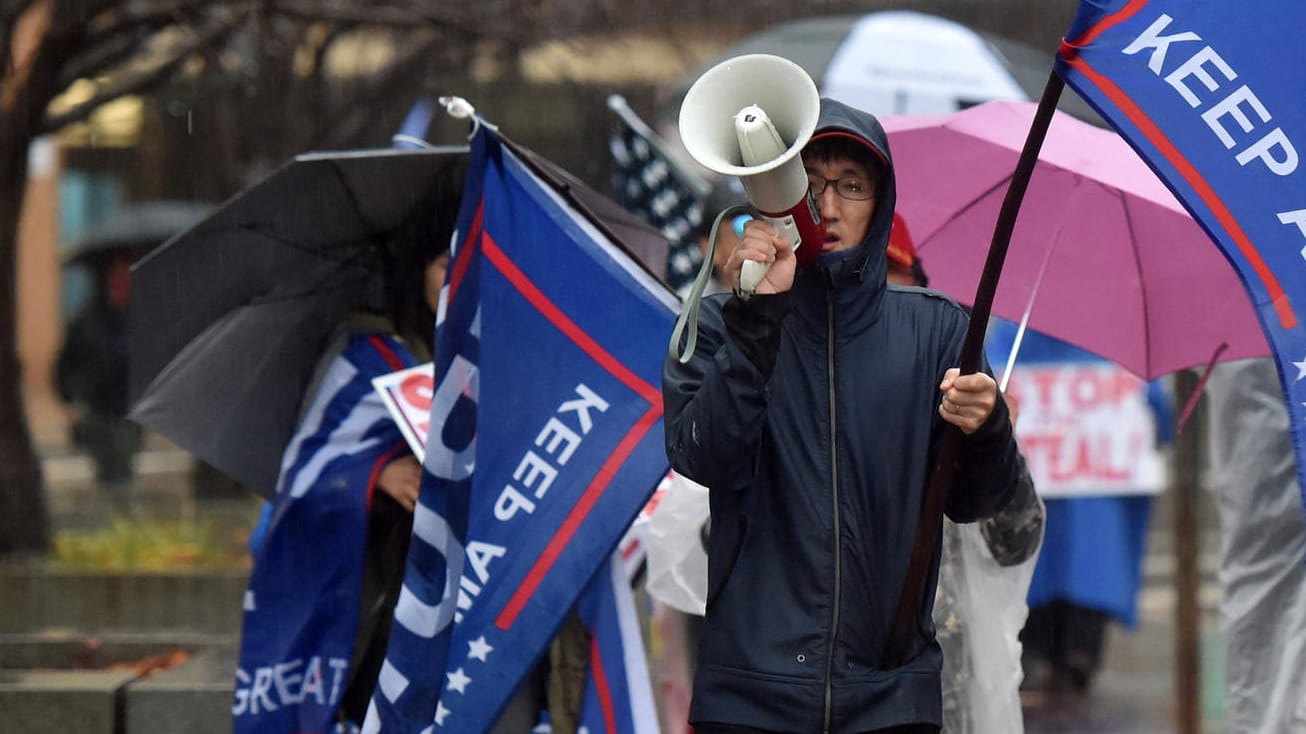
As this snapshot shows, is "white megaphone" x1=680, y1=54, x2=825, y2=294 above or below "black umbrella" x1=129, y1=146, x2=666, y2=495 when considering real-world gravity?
above

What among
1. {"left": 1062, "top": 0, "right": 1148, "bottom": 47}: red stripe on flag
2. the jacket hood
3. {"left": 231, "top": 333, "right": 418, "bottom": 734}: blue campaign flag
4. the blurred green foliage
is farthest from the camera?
the blurred green foliage

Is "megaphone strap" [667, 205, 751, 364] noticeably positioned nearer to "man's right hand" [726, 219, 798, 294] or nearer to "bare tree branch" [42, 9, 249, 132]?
"man's right hand" [726, 219, 798, 294]

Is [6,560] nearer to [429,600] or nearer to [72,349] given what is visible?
[429,600]

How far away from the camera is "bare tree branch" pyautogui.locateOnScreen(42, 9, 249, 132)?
9.29 metres

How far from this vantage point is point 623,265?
15.1 ft

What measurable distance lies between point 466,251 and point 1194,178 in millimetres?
1930

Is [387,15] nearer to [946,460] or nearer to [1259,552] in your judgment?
[1259,552]

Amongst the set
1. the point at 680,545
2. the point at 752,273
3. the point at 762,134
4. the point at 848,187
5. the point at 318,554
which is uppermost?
the point at 762,134

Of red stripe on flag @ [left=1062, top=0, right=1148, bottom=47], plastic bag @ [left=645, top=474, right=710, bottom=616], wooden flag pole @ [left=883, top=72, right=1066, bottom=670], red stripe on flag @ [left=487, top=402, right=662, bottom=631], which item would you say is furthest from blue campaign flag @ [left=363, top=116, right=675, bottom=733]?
red stripe on flag @ [left=1062, top=0, right=1148, bottom=47]

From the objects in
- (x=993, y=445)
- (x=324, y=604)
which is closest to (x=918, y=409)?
(x=993, y=445)

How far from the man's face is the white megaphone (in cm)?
15

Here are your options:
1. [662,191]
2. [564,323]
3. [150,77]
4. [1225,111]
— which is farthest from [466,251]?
[150,77]

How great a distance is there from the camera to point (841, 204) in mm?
3520

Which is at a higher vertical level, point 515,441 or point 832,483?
point 832,483
